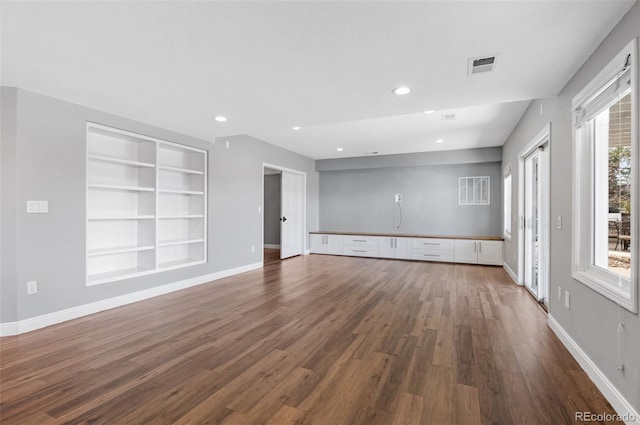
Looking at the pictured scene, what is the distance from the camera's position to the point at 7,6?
1.72 m

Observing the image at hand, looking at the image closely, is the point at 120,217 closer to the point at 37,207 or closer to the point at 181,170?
the point at 37,207

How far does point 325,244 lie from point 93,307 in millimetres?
5434

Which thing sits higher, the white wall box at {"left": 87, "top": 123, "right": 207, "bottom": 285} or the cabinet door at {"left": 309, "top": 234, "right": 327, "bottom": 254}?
the white wall box at {"left": 87, "top": 123, "right": 207, "bottom": 285}

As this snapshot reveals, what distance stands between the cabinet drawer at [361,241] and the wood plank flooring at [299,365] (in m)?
3.64

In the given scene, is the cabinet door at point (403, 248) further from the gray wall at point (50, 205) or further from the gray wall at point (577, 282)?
the gray wall at point (50, 205)

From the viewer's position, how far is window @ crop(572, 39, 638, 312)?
170 centimetres

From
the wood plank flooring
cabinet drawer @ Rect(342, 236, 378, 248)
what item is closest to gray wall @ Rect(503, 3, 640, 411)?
the wood plank flooring

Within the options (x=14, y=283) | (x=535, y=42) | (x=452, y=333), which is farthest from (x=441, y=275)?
(x=14, y=283)

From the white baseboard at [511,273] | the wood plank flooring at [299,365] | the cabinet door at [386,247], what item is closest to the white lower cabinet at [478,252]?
the white baseboard at [511,273]

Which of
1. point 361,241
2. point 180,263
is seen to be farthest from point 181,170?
point 361,241

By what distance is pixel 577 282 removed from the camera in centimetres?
242

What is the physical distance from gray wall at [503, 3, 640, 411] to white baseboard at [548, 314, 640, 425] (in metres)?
0.03

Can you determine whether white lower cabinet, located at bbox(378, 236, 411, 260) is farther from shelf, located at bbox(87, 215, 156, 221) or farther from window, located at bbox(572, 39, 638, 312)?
shelf, located at bbox(87, 215, 156, 221)

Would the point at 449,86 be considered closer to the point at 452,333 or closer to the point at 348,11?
the point at 348,11
